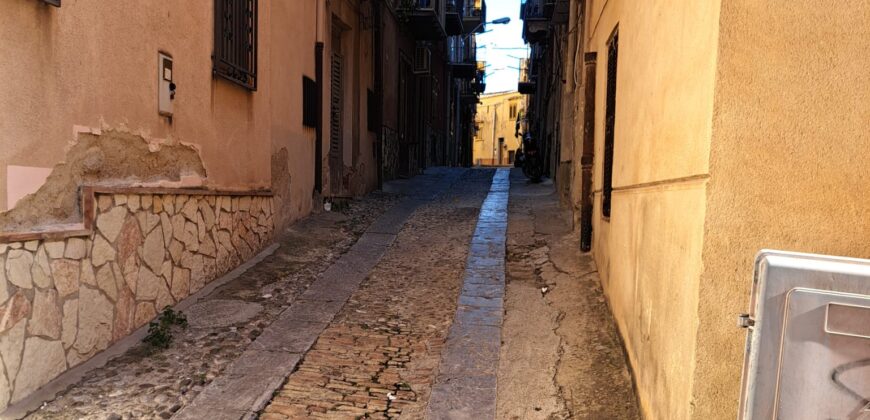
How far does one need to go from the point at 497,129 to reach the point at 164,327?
A: 53.7 metres

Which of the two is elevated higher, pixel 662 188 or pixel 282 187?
pixel 662 188

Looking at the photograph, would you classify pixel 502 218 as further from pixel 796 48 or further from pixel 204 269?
pixel 796 48

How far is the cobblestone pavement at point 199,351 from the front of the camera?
11.1ft

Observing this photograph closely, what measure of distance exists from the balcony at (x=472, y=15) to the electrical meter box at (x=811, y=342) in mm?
23127

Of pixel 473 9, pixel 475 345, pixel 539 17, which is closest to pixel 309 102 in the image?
pixel 475 345

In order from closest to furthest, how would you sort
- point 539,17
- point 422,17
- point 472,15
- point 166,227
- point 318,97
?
point 166,227, point 318,97, point 539,17, point 422,17, point 472,15

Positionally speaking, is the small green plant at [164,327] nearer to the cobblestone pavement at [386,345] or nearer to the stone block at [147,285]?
the stone block at [147,285]

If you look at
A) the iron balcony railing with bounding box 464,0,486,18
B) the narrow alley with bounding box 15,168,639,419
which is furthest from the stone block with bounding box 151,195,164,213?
the iron balcony railing with bounding box 464,0,486,18

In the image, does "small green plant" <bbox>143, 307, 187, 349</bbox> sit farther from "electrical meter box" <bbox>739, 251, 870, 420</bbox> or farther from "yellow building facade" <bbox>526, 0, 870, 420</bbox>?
"electrical meter box" <bbox>739, 251, 870, 420</bbox>

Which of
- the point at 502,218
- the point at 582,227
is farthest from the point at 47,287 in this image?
the point at 502,218

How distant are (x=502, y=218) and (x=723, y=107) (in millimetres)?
6441

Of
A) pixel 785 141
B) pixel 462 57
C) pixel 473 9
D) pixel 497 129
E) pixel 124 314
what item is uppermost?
pixel 473 9

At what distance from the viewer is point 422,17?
49.9 ft

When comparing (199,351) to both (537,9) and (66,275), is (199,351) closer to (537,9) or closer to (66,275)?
(66,275)
